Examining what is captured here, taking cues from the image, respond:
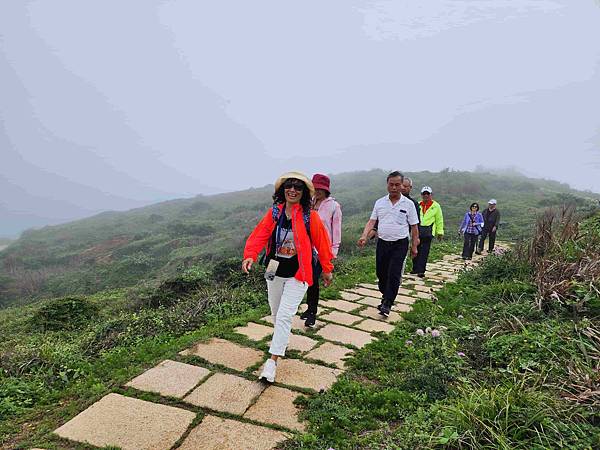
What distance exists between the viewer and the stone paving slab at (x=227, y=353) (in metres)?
3.72

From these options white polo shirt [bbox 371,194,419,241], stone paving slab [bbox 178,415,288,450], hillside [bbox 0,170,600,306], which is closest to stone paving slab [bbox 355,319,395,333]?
white polo shirt [bbox 371,194,419,241]

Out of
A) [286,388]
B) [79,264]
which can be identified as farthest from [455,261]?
[79,264]

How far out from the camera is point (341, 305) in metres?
5.75

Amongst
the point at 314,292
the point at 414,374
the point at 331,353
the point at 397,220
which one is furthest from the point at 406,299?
the point at 414,374

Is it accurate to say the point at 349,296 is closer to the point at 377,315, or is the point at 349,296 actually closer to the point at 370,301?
the point at 370,301

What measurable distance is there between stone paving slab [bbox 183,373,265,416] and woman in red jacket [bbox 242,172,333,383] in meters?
0.49

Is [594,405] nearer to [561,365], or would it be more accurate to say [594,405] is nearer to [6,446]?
[561,365]

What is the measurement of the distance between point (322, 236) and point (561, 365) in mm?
2118

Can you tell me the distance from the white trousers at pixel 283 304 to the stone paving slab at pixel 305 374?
27cm

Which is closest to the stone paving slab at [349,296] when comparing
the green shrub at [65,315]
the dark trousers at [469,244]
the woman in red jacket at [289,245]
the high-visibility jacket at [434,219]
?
the high-visibility jacket at [434,219]

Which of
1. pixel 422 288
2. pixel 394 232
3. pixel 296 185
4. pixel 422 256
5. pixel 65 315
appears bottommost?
pixel 65 315

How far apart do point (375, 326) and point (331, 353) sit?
3.46 ft

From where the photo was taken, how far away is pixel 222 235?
67.8 ft

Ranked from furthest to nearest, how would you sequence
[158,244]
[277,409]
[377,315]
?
[158,244] < [377,315] < [277,409]
